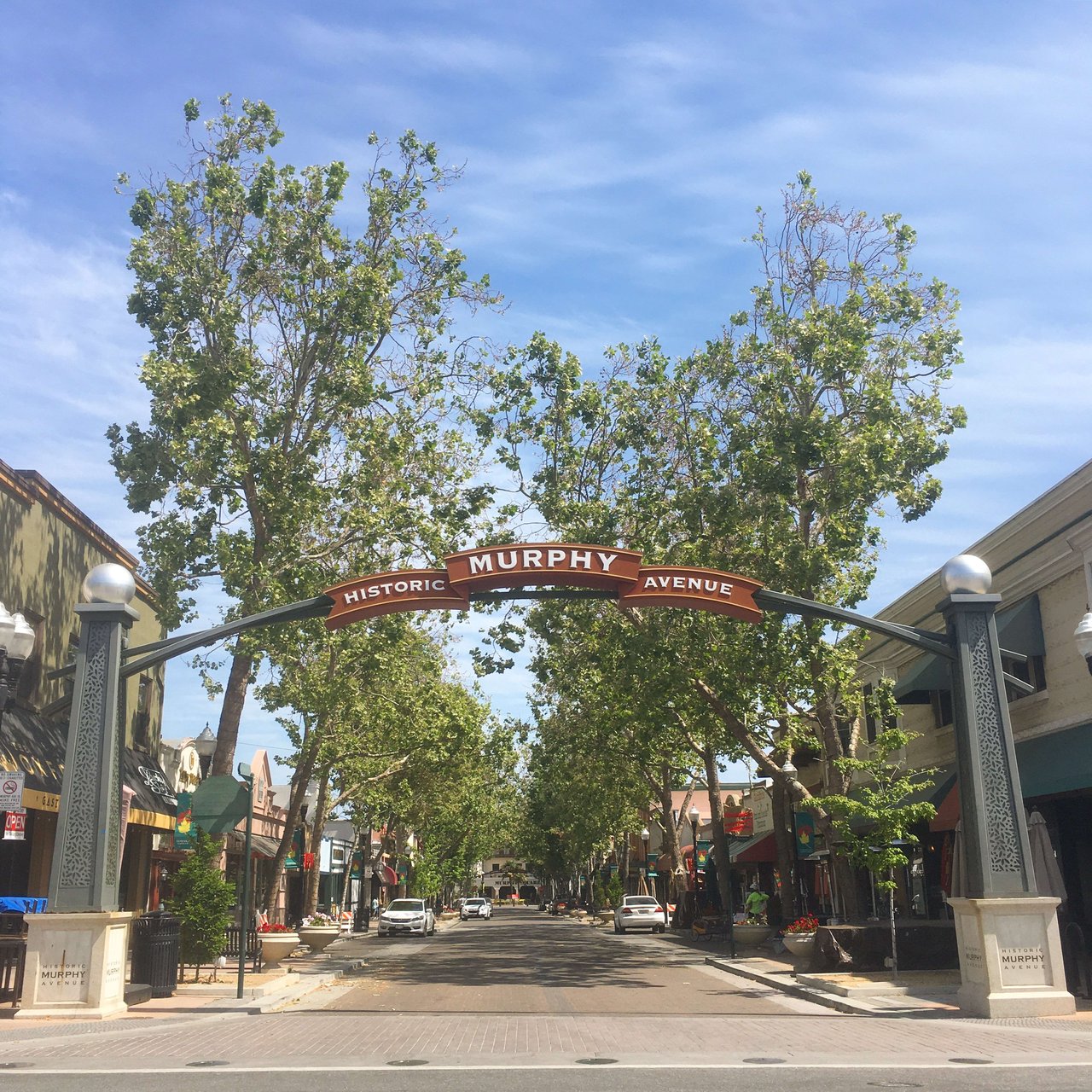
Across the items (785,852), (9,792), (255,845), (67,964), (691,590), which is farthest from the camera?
(255,845)

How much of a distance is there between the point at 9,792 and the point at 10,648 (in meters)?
1.85

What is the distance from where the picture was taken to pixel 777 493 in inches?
883

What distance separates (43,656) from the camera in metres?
22.5

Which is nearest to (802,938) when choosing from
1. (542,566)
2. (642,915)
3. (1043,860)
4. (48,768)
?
(1043,860)

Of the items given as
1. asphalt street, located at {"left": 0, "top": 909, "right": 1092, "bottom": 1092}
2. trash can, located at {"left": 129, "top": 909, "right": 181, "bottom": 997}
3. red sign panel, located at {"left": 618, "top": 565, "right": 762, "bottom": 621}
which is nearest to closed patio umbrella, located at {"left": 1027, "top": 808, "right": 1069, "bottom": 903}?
asphalt street, located at {"left": 0, "top": 909, "right": 1092, "bottom": 1092}

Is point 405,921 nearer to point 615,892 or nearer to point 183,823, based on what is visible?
point 183,823

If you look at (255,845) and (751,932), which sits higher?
(255,845)

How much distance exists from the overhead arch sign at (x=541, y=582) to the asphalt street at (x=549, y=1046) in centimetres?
602

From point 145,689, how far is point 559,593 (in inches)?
658

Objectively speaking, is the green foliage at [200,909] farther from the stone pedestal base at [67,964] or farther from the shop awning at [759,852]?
the shop awning at [759,852]

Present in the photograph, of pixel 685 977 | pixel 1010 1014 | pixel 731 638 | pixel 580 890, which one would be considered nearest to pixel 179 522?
pixel 731 638

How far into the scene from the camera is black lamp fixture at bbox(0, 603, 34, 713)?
13719mm

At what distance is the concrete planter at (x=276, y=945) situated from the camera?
22984 millimetres

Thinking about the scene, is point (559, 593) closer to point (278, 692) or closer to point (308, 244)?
point (308, 244)
